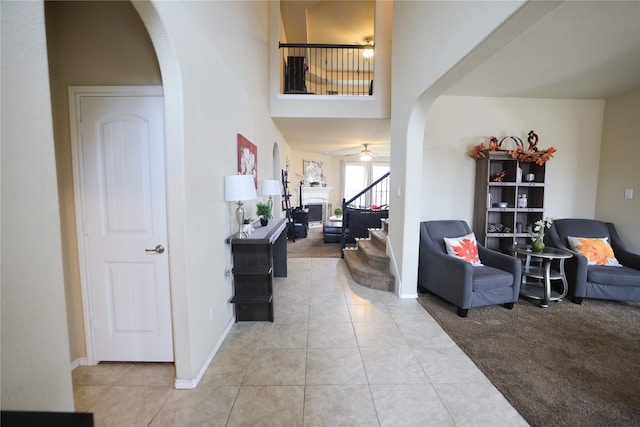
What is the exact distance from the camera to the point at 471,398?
177 centimetres

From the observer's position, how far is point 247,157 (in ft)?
10.3

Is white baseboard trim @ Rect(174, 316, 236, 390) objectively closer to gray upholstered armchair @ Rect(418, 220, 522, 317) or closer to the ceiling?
gray upholstered armchair @ Rect(418, 220, 522, 317)

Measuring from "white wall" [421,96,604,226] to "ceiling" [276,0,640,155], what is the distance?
0.54 feet

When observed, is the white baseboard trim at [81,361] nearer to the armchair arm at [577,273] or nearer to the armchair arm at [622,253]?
the armchair arm at [577,273]

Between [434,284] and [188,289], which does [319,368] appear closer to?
[188,289]

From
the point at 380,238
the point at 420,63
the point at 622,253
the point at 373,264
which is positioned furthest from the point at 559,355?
the point at 420,63

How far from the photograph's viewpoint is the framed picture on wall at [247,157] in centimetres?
287

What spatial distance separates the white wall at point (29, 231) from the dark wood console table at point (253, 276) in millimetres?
1735

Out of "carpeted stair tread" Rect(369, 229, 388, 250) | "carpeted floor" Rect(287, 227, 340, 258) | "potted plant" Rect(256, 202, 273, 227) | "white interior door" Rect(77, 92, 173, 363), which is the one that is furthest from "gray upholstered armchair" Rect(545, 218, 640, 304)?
"white interior door" Rect(77, 92, 173, 363)

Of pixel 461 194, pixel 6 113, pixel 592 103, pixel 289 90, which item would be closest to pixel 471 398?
pixel 6 113

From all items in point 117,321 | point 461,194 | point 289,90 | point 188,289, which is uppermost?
point 289,90

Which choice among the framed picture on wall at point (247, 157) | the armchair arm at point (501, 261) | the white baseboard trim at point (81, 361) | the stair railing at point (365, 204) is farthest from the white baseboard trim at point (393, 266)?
the white baseboard trim at point (81, 361)

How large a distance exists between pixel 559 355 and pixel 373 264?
2197mm

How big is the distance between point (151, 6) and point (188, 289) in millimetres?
1688
